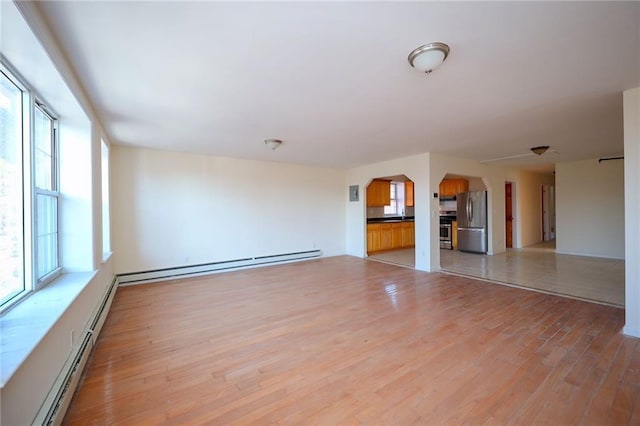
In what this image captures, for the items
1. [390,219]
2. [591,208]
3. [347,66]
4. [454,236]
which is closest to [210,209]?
[347,66]

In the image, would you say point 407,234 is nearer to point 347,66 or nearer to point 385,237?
point 385,237

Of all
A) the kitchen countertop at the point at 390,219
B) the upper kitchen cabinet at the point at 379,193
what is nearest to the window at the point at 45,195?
the kitchen countertop at the point at 390,219

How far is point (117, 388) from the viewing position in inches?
75.6

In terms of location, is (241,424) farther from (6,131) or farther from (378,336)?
(6,131)

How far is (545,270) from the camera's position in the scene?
5.17 m

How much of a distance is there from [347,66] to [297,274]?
403 cm

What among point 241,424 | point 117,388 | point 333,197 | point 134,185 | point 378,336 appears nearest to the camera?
point 241,424

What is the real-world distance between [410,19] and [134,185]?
5082mm

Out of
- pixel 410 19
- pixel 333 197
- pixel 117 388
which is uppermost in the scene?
pixel 410 19

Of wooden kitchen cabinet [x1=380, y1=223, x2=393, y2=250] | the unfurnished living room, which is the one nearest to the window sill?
the unfurnished living room

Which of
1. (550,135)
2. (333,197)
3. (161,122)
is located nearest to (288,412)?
(161,122)

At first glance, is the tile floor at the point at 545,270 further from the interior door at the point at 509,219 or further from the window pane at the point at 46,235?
the window pane at the point at 46,235

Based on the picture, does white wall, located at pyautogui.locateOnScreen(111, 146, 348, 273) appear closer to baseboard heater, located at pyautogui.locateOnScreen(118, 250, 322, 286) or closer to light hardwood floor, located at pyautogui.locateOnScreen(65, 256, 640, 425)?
baseboard heater, located at pyautogui.locateOnScreen(118, 250, 322, 286)

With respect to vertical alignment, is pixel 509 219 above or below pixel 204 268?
above
